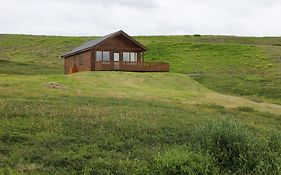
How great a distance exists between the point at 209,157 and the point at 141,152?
2786 millimetres

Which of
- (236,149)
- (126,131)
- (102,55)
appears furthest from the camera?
(102,55)

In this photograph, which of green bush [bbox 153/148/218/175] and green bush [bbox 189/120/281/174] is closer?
green bush [bbox 153/148/218/175]

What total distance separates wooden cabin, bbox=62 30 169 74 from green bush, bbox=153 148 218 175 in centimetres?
3803

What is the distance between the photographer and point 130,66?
187ft

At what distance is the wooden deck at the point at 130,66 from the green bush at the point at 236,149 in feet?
117

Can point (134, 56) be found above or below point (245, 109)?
above

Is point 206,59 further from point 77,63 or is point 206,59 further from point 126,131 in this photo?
point 126,131

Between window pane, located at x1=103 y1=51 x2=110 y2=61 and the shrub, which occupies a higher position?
window pane, located at x1=103 y1=51 x2=110 y2=61

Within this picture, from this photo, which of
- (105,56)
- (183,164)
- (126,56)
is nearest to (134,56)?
(126,56)

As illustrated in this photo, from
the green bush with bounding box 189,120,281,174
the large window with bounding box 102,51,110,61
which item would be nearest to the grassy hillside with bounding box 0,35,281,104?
the large window with bounding box 102,51,110,61

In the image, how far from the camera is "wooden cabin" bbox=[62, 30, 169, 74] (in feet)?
186

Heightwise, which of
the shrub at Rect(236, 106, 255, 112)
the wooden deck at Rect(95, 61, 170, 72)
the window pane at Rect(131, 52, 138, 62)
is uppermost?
the window pane at Rect(131, 52, 138, 62)

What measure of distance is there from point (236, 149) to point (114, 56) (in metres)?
40.1

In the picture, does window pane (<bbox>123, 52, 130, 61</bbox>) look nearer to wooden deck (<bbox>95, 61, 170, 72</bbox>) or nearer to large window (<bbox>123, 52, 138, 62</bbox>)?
large window (<bbox>123, 52, 138, 62</bbox>)
